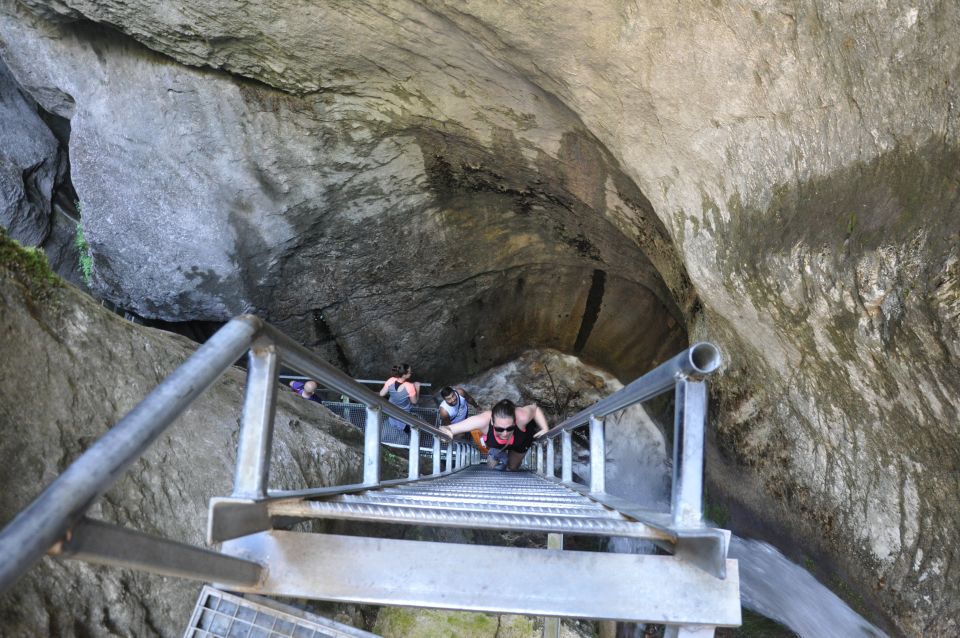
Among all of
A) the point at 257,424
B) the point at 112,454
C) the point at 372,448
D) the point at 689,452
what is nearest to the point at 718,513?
the point at 372,448

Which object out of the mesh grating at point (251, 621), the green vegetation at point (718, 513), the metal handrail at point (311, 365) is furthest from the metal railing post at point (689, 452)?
the green vegetation at point (718, 513)

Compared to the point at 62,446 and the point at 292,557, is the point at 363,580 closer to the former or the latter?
the point at 292,557

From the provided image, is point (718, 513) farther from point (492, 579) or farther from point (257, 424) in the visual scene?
point (257, 424)

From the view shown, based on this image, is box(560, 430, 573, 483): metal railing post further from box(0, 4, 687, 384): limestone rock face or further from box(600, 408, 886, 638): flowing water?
box(0, 4, 687, 384): limestone rock face

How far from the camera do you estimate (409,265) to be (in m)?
7.84

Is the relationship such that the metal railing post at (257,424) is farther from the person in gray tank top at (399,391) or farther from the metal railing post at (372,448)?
the person in gray tank top at (399,391)

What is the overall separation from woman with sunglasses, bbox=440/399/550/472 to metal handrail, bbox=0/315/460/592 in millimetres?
3529

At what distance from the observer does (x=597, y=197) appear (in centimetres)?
615

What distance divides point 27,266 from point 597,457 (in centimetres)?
241

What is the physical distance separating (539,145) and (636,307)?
12.1 ft

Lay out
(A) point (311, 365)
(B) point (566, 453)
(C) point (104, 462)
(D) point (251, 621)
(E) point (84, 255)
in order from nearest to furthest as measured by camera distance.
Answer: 1. (C) point (104, 462)
2. (A) point (311, 365)
3. (D) point (251, 621)
4. (B) point (566, 453)
5. (E) point (84, 255)

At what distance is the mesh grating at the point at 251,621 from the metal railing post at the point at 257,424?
64cm

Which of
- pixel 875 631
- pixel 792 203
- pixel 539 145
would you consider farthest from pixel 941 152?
pixel 539 145

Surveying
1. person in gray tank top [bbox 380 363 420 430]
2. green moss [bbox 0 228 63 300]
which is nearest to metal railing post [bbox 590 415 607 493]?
green moss [bbox 0 228 63 300]
